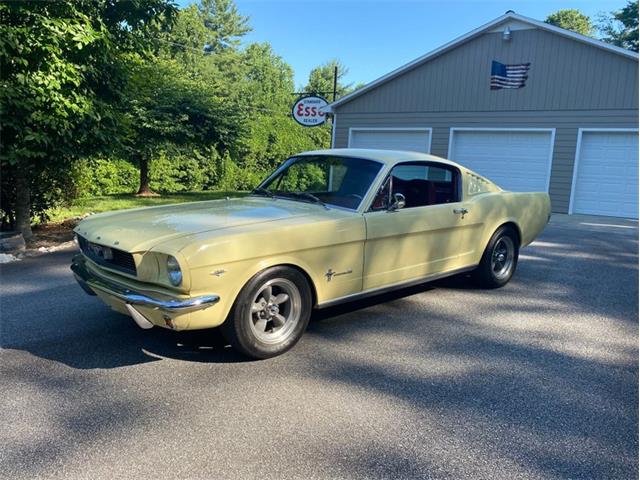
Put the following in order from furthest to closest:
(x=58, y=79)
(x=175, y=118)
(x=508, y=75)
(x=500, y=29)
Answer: (x=175, y=118) < (x=500, y=29) < (x=508, y=75) < (x=58, y=79)

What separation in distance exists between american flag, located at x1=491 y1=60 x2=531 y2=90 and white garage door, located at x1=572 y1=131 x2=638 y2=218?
2316 millimetres

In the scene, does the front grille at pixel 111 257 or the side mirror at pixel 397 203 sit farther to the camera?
the side mirror at pixel 397 203

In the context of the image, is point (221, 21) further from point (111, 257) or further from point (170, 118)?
point (111, 257)

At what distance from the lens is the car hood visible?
3.55 meters

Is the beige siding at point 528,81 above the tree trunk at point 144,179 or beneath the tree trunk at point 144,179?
above

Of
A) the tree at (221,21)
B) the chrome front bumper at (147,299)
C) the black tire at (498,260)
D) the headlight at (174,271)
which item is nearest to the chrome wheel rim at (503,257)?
the black tire at (498,260)

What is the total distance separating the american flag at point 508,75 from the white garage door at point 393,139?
2.38 meters

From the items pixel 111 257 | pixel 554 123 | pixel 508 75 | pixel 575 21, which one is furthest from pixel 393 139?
pixel 575 21

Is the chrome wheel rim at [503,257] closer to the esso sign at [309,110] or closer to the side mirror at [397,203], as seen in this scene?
the side mirror at [397,203]

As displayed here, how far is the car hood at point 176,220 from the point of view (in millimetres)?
3553

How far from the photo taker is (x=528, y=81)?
14.2 m

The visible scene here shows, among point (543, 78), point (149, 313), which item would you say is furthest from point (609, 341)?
point (543, 78)

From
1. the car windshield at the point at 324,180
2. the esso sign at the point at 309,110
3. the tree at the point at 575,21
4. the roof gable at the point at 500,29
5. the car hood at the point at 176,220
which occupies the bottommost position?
the car hood at the point at 176,220

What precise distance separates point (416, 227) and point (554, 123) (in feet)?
36.4
